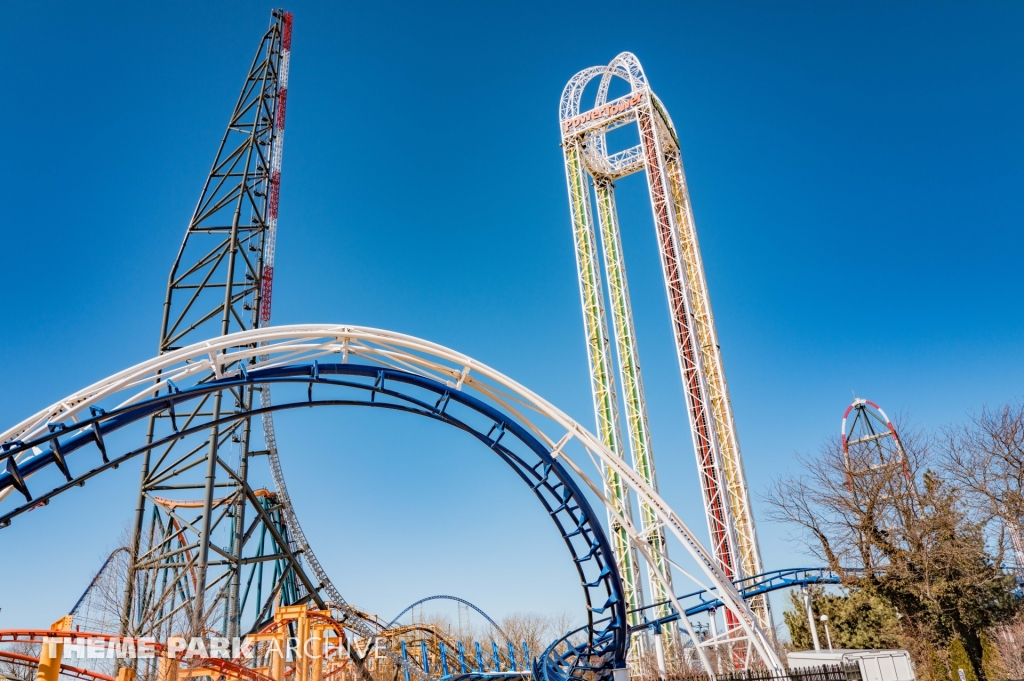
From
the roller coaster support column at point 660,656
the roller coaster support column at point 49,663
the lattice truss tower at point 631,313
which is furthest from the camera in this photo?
the lattice truss tower at point 631,313

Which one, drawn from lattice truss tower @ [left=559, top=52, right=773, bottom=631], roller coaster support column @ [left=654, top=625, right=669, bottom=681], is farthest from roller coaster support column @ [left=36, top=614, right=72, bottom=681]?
lattice truss tower @ [left=559, top=52, right=773, bottom=631]

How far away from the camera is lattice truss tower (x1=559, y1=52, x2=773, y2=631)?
27.8 metres

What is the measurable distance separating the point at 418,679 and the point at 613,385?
1431cm

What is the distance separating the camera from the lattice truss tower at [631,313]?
27812 millimetres

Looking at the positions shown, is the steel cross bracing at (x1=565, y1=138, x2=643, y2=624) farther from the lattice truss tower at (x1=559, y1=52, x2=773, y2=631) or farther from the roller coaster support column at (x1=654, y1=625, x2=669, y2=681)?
the roller coaster support column at (x1=654, y1=625, x2=669, y2=681)

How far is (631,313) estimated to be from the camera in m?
34.2

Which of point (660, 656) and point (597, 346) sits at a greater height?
point (597, 346)

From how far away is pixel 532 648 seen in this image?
1640 inches

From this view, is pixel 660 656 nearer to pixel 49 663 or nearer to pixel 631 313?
pixel 49 663

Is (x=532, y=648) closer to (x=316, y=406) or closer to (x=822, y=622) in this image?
(x=822, y=622)

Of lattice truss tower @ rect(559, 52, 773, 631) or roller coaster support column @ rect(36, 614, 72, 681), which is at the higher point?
lattice truss tower @ rect(559, 52, 773, 631)

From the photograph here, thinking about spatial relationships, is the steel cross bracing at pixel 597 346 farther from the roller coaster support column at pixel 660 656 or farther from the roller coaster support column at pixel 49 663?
the roller coaster support column at pixel 49 663

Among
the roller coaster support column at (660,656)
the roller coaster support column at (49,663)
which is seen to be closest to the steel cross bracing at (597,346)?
the roller coaster support column at (660,656)

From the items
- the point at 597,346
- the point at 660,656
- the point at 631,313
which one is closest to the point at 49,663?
the point at 660,656
